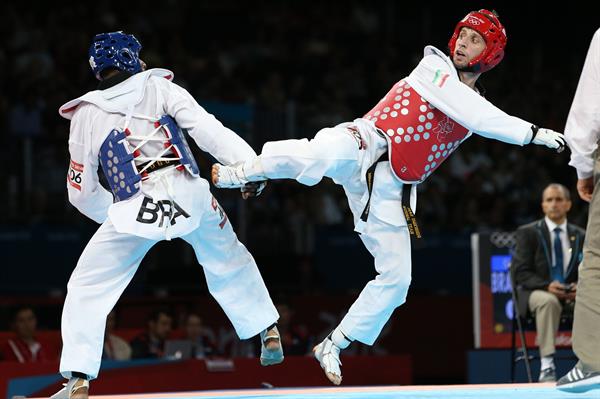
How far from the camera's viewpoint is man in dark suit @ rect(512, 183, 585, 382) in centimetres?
1012

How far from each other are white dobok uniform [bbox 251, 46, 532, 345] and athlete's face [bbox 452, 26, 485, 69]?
69 mm

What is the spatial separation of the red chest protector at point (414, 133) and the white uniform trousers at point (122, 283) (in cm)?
108

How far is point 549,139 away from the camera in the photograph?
6.37 metres

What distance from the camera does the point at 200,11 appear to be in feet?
57.0

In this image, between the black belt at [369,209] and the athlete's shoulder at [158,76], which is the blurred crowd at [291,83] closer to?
the athlete's shoulder at [158,76]

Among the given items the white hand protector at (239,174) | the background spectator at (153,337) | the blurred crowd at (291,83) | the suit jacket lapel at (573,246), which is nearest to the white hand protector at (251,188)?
the white hand protector at (239,174)

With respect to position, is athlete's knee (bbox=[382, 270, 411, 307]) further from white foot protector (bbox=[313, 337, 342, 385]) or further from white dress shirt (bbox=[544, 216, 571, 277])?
white dress shirt (bbox=[544, 216, 571, 277])

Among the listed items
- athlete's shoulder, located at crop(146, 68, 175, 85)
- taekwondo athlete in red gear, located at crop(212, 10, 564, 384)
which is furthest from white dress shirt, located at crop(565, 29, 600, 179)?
athlete's shoulder, located at crop(146, 68, 175, 85)

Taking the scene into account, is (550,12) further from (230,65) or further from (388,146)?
(388,146)

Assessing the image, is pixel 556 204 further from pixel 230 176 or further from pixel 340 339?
pixel 230 176

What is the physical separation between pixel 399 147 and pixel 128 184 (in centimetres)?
158

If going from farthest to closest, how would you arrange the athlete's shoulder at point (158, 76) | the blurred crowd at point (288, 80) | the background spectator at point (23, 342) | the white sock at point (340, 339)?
the blurred crowd at point (288, 80)
the background spectator at point (23, 342)
the white sock at point (340, 339)
the athlete's shoulder at point (158, 76)

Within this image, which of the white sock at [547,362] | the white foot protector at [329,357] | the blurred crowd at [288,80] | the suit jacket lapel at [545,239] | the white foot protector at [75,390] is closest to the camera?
the white foot protector at [75,390]

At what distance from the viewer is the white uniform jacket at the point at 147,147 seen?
645cm
